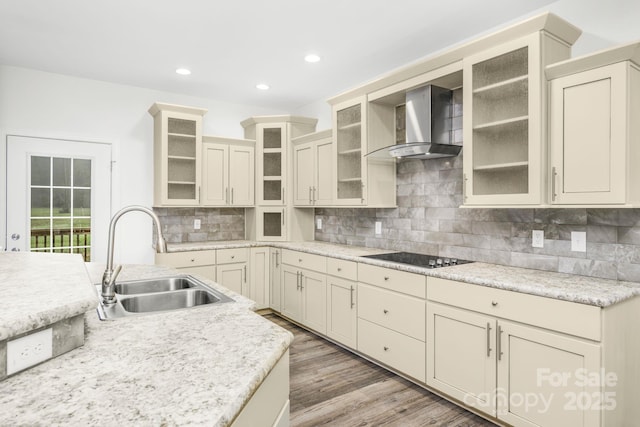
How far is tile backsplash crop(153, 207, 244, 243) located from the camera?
178 inches

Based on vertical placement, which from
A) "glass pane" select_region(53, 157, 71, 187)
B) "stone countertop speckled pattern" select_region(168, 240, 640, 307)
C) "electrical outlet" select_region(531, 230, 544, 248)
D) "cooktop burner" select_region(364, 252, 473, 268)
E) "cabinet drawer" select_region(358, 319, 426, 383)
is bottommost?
"cabinet drawer" select_region(358, 319, 426, 383)

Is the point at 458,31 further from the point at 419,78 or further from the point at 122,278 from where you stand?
the point at 122,278

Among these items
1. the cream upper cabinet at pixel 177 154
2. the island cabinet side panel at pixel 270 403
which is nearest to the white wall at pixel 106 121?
the cream upper cabinet at pixel 177 154

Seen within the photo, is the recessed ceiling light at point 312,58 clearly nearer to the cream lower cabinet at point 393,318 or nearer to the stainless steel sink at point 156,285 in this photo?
the cream lower cabinet at point 393,318

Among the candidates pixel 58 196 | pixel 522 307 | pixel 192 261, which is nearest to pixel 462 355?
pixel 522 307

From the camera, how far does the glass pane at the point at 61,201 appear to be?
155 inches

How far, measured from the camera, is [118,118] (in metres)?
4.24

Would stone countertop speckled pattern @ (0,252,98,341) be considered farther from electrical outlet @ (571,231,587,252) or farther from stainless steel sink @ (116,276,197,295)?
electrical outlet @ (571,231,587,252)

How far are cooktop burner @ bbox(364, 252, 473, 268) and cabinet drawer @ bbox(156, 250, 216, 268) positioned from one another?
6.27 feet

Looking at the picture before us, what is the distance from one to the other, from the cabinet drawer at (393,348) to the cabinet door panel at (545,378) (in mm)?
605

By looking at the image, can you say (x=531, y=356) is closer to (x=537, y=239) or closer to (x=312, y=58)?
(x=537, y=239)

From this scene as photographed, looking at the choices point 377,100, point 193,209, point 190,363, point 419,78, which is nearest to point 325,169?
point 377,100

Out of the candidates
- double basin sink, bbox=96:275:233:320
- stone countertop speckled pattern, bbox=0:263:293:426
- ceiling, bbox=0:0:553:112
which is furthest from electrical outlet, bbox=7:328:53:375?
ceiling, bbox=0:0:553:112

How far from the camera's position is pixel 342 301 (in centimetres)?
342
